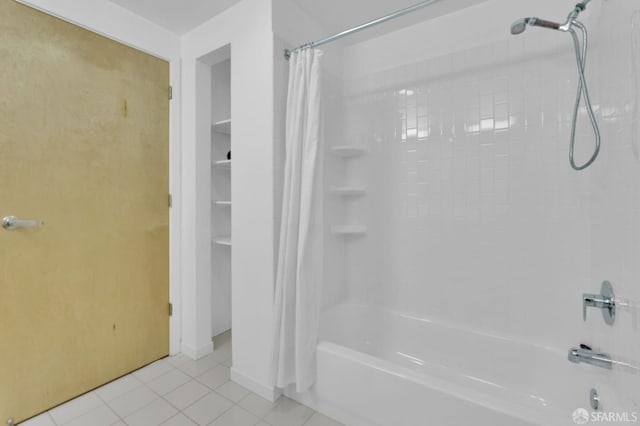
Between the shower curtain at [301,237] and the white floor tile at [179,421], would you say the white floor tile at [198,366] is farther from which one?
the shower curtain at [301,237]

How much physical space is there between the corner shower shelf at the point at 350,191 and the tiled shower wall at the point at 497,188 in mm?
56

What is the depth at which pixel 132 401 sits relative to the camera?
1618 mm

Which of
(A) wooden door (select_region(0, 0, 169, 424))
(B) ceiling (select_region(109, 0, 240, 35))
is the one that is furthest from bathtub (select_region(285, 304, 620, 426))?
(B) ceiling (select_region(109, 0, 240, 35))

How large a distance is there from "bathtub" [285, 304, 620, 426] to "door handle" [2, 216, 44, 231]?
5.59 ft

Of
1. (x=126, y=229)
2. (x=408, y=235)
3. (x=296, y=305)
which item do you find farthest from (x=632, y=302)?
(x=126, y=229)

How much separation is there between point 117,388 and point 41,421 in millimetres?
339

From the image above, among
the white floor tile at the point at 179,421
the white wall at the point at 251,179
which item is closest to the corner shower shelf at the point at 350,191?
the white wall at the point at 251,179

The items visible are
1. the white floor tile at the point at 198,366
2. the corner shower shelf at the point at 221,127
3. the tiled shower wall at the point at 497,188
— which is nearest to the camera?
the tiled shower wall at the point at 497,188

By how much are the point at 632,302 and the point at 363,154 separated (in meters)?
1.65

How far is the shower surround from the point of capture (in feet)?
3.65

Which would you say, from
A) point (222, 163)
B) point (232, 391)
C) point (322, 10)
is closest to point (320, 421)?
point (232, 391)

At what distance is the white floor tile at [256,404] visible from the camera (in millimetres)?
1547

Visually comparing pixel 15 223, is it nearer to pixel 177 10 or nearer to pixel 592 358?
pixel 177 10

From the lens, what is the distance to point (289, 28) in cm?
173
